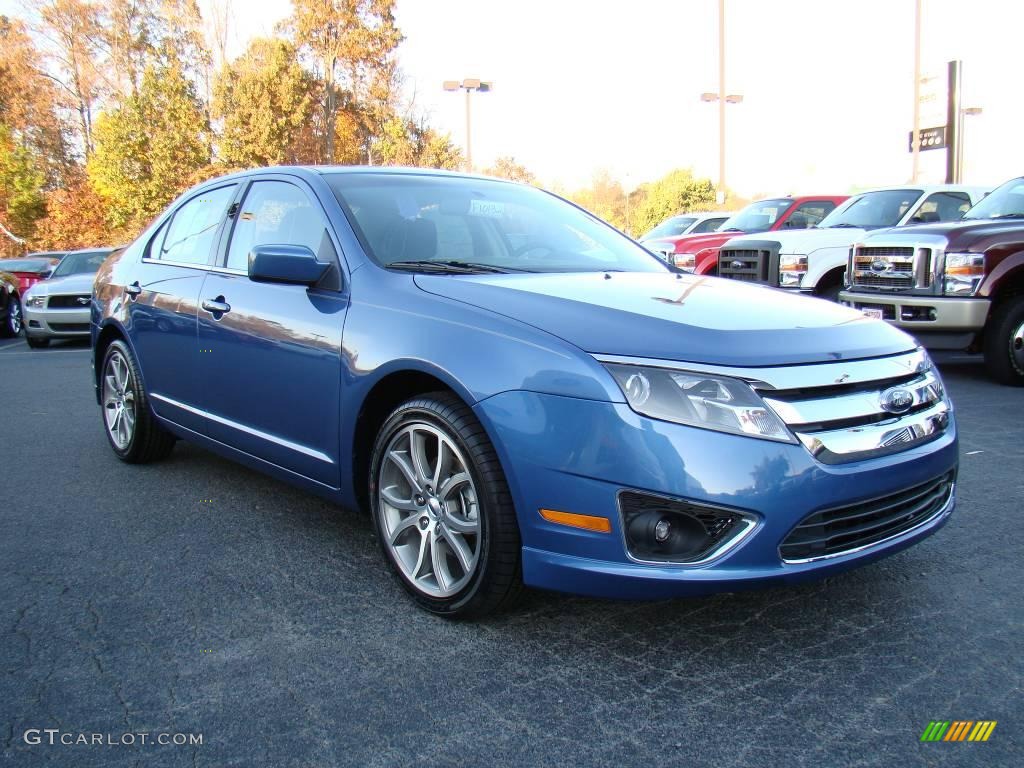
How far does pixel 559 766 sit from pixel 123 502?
3123 millimetres

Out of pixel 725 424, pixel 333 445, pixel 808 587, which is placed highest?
pixel 725 424

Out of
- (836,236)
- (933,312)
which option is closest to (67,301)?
(836,236)

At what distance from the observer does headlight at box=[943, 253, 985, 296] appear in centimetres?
752

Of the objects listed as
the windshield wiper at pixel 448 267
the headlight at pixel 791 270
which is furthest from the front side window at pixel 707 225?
the windshield wiper at pixel 448 267

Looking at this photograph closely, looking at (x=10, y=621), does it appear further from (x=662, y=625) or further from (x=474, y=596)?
(x=662, y=625)

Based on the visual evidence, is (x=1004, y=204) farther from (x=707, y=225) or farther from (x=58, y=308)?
(x=58, y=308)

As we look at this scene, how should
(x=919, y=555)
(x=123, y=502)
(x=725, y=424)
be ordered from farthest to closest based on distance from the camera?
1. (x=123, y=502)
2. (x=919, y=555)
3. (x=725, y=424)

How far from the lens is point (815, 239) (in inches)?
387

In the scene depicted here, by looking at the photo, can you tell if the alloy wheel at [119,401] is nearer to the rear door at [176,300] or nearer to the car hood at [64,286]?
the rear door at [176,300]

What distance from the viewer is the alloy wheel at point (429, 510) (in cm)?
287

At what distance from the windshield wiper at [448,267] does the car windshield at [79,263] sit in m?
12.5

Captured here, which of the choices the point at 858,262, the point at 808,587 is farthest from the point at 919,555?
the point at 858,262

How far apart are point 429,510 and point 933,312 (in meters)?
6.27

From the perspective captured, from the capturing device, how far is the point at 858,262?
852 centimetres
